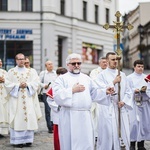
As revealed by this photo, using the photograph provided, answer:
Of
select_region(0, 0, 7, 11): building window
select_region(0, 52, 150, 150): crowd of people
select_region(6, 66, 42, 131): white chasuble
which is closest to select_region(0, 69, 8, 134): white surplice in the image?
select_region(6, 66, 42, 131): white chasuble

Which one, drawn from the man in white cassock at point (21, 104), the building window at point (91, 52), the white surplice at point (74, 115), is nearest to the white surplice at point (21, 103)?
the man in white cassock at point (21, 104)

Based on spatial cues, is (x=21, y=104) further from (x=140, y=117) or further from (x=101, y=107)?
(x=101, y=107)

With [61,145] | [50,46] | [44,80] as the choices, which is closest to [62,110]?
[61,145]

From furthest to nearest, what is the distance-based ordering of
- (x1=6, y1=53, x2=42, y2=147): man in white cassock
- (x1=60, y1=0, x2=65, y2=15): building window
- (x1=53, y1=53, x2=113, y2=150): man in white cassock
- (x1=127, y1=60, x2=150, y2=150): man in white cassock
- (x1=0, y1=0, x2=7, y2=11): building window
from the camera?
1. (x1=60, y1=0, x2=65, y2=15): building window
2. (x1=0, y1=0, x2=7, y2=11): building window
3. (x1=6, y1=53, x2=42, y2=147): man in white cassock
4. (x1=127, y1=60, x2=150, y2=150): man in white cassock
5. (x1=53, y1=53, x2=113, y2=150): man in white cassock

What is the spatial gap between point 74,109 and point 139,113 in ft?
10.4

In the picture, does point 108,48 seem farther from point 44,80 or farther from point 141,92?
point 141,92

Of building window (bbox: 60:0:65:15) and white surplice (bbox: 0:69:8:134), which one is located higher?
building window (bbox: 60:0:65:15)

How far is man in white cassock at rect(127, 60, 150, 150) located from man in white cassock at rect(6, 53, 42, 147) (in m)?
2.46

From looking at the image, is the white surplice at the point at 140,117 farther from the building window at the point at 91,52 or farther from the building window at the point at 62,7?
the building window at the point at 91,52

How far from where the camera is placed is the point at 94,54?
42.8 meters

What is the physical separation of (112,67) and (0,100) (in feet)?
16.0

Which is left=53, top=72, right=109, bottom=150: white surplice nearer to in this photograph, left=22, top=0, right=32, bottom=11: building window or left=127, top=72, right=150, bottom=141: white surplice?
left=127, top=72, right=150, bottom=141: white surplice

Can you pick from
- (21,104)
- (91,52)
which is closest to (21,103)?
(21,104)

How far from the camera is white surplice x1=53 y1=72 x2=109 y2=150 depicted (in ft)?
24.4
